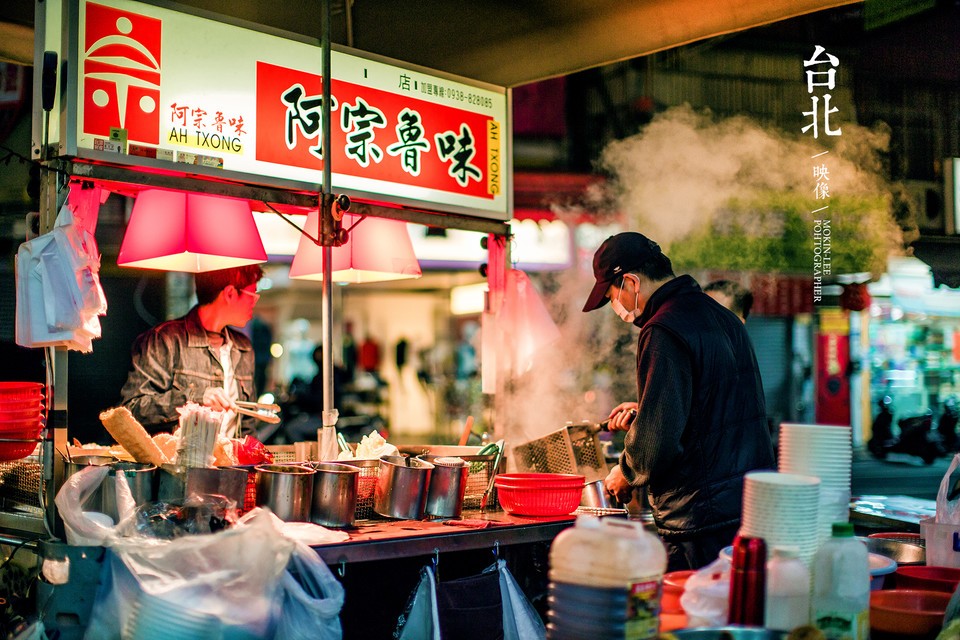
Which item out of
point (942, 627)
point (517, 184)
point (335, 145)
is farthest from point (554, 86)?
point (942, 627)

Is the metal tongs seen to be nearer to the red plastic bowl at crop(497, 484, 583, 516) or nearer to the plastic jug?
the red plastic bowl at crop(497, 484, 583, 516)

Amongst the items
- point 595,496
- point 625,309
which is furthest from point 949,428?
point 625,309

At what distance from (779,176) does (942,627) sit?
6.27m

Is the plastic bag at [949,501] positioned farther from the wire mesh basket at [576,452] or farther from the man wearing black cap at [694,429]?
the wire mesh basket at [576,452]

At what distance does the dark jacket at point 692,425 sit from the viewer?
136 inches

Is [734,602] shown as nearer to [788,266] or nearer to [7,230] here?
[7,230]

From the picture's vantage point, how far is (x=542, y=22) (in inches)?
200

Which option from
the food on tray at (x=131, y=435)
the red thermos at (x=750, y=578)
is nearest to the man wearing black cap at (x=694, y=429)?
the red thermos at (x=750, y=578)

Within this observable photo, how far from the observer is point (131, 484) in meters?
3.33

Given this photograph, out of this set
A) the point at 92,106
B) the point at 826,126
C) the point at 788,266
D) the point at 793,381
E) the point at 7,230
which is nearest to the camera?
the point at 92,106

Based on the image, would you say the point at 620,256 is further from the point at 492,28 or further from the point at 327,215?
the point at 492,28

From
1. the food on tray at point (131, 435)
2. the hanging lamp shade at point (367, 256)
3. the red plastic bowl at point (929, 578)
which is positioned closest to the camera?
the red plastic bowl at point (929, 578)

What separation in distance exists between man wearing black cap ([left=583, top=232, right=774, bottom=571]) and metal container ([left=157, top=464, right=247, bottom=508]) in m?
1.54

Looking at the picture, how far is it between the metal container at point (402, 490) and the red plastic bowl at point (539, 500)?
1.35 feet
